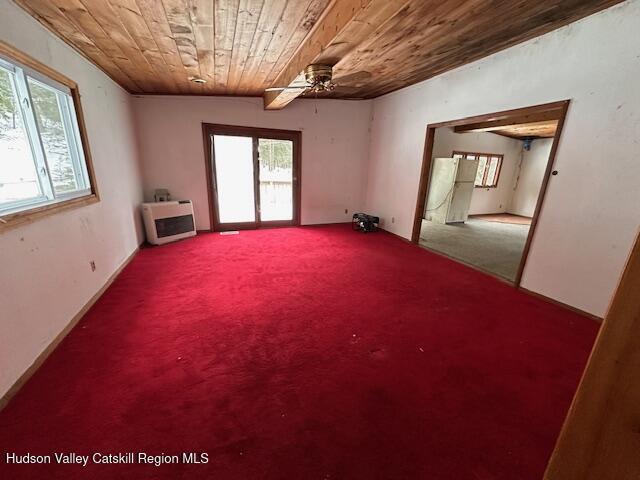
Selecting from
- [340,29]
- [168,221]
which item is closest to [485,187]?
[340,29]

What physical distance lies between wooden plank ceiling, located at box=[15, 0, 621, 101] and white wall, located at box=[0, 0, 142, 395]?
0.23 m

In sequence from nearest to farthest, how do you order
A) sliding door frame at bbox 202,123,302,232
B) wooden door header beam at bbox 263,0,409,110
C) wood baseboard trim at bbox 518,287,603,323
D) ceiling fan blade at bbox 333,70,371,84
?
wooden door header beam at bbox 263,0,409,110
wood baseboard trim at bbox 518,287,603,323
ceiling fan blade at bbox 333,70,371,84
sliding door frame at bbox 202,123,302,232

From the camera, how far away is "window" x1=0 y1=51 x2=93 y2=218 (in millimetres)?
1713

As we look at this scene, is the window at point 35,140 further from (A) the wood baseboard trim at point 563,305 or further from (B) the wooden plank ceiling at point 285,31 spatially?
(A) the wood baseboard trim at point 563,305

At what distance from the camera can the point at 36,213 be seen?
180 cm

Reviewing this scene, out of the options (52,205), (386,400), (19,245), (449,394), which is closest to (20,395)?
(19,245)

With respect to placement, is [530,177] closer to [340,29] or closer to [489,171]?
[489,171]

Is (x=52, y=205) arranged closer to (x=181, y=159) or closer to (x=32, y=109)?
(x=32, y=109)

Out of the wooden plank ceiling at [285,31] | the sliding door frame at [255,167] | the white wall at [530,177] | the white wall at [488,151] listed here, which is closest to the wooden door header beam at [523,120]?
the white wall at [488,151]

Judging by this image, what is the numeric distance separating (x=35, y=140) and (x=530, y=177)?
10152 mm

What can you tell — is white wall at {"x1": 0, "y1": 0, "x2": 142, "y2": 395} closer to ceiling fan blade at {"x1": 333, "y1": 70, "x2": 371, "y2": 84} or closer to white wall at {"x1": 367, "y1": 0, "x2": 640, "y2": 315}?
ceiling fan blade at {"x1": 333, "y1": 70, "x2": 371, "y2": 84}

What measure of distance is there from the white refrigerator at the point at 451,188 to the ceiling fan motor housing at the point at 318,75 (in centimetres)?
475

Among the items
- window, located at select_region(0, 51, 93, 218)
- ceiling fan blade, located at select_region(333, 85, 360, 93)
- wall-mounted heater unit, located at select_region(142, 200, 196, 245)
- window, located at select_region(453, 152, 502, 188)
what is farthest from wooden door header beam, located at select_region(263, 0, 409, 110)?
window, located at select_region(453, 152, 502, 188)

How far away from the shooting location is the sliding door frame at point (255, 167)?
4652mm
